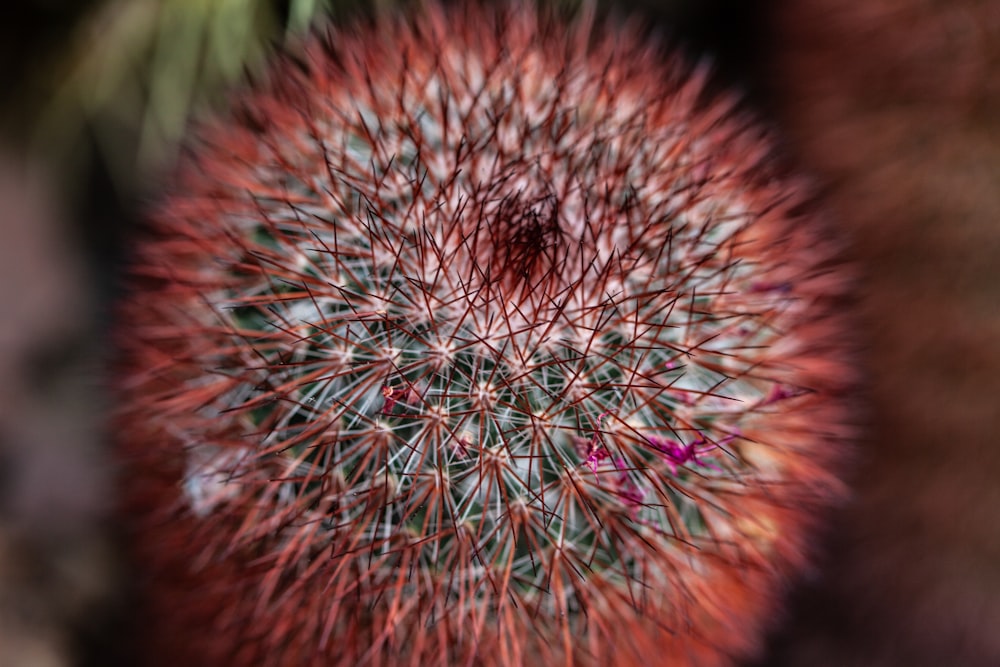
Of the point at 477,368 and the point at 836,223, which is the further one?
the point at 836,223

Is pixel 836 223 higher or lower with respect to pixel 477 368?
higher

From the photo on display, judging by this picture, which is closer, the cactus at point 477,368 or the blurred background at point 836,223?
the cactus at point 477,368

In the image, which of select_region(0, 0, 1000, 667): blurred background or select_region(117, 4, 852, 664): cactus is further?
select_region(0, 0, 1000, 667): blurred background

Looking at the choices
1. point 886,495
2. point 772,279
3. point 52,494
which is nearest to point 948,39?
point 772,279

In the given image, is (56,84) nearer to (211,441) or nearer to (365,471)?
(211,441)
